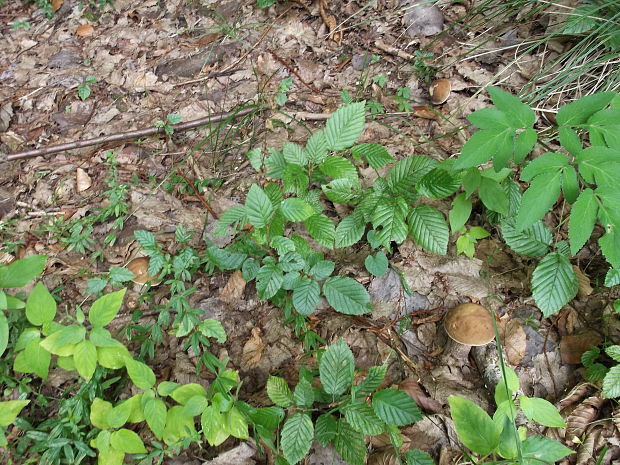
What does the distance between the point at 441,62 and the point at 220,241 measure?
2255 mm

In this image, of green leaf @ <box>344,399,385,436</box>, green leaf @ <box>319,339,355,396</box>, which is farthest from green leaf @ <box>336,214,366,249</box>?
green leaf @ <box>344,399,385,436</box>

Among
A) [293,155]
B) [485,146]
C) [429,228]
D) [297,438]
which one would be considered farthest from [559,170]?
[297,438]

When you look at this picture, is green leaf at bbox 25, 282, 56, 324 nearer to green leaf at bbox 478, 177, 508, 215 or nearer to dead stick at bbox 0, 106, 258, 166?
dead stick at bbox 0, 106, 258, 166

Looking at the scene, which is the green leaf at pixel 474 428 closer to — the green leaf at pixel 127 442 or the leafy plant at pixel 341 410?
the leafy plant at pixel 341 410

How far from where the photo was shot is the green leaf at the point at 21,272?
175 centimetres

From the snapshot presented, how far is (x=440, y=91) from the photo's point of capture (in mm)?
2840

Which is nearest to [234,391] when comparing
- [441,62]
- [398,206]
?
[398,206]

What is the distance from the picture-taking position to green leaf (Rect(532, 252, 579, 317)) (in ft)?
5.79

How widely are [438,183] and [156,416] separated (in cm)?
176

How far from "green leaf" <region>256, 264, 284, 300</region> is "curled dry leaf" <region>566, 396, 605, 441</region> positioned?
1.45 meters

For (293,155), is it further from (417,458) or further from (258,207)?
(417,458)

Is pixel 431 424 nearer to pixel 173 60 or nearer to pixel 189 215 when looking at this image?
pixel 189 215

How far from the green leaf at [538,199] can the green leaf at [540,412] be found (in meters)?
0.78

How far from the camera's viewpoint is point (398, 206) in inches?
79.5
